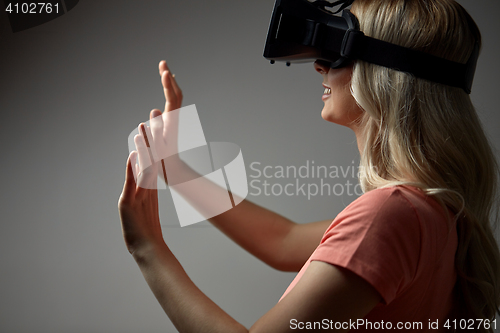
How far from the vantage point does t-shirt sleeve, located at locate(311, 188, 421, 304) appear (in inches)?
18.2

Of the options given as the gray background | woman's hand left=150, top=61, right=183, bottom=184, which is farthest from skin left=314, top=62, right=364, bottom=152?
the gray background

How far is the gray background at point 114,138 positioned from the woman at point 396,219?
2.76 ft

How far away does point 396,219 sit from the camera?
0.48m

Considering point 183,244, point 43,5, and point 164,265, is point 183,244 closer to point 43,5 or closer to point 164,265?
point 164,265

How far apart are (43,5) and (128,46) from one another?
437 millimetres

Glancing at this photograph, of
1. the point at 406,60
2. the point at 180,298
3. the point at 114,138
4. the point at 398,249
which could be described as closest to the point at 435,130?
the point at 406,60

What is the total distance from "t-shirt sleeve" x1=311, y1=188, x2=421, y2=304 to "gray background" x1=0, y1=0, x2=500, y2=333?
1.03 metres

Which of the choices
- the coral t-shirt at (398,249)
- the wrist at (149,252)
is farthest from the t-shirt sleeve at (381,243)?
the wrist at (149,252)

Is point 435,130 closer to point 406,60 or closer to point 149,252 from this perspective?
point 406,60

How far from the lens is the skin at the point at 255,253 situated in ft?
1.53

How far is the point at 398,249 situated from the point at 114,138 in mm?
1413

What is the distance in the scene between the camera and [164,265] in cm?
60

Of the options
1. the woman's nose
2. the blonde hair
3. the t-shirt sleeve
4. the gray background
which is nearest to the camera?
the t-shirt sleeve

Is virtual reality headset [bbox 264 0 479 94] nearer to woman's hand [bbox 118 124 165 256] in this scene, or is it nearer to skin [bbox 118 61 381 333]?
skin [bbox 118 61 381 333]
